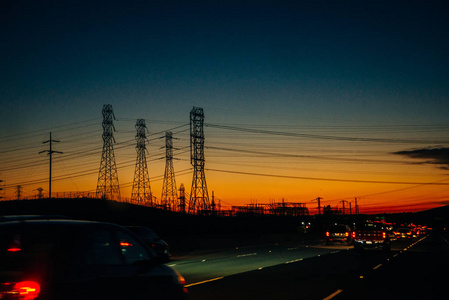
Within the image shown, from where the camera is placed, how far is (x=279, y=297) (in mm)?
12812

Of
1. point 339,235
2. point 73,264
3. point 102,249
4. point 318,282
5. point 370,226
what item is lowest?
point 318,282

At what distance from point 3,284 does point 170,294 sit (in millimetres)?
2530

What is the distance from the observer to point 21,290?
16.8 ft

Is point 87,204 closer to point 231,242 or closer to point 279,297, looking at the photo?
point 231,242

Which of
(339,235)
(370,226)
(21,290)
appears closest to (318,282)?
(21,290)

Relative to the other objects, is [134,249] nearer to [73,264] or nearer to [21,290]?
[73,264]

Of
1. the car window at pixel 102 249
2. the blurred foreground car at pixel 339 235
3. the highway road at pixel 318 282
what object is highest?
the car window at pixel 102 249

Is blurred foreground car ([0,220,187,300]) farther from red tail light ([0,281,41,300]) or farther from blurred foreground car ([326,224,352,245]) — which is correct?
blurred foreground car ([326,224,352,245])

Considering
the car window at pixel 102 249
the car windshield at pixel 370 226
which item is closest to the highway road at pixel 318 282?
the car window at pixel 102 249

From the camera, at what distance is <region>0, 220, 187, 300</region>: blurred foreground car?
5.25 metres

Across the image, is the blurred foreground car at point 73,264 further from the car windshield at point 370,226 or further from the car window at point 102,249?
the car windshield at point 370,226

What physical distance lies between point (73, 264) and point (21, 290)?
66 centimetres

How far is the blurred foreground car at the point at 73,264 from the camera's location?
17.2ft

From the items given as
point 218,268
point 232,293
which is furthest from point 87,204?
point 232,293
